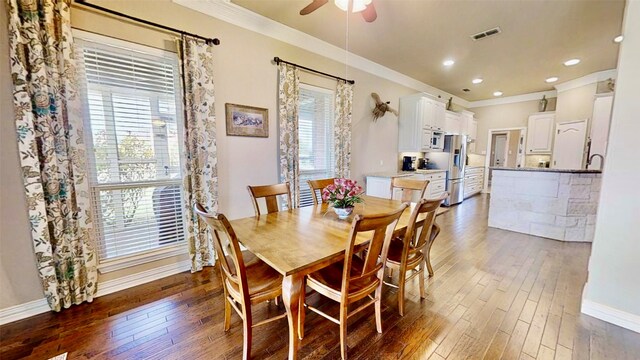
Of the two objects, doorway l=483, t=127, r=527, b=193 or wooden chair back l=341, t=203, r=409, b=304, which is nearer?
wooden chair back l=341, t=203, r=409, b=304

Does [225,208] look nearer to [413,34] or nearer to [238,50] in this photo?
[238,50]

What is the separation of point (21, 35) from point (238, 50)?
167 cm

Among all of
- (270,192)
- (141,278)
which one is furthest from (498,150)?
(141,278)

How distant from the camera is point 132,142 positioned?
2.26 m

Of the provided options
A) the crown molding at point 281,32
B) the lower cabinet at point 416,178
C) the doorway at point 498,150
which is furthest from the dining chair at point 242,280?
the doorway at point 498,150

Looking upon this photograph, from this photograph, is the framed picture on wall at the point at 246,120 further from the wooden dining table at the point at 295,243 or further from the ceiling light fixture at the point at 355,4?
the ceiling light fixture at the point at 355,4

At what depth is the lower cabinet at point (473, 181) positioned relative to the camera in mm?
6500

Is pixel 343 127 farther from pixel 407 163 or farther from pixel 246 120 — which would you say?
pixel 407 163

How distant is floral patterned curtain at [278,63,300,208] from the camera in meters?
3.09

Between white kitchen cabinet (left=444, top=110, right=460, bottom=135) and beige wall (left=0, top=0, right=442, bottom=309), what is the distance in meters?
2.46

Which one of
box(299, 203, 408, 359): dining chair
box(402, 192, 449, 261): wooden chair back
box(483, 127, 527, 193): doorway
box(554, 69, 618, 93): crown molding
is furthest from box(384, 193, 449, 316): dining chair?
box(483, 127, 527, 193): doorway

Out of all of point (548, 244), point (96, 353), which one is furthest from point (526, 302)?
point (96, 353)

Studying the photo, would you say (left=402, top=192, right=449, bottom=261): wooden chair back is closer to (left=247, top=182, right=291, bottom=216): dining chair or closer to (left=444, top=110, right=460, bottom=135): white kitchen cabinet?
(left=247, top=182, right=291, bottom=216): dining chair

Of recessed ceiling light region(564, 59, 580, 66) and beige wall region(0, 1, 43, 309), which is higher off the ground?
recessed ceiling light region(564, 59, 580, 66)
